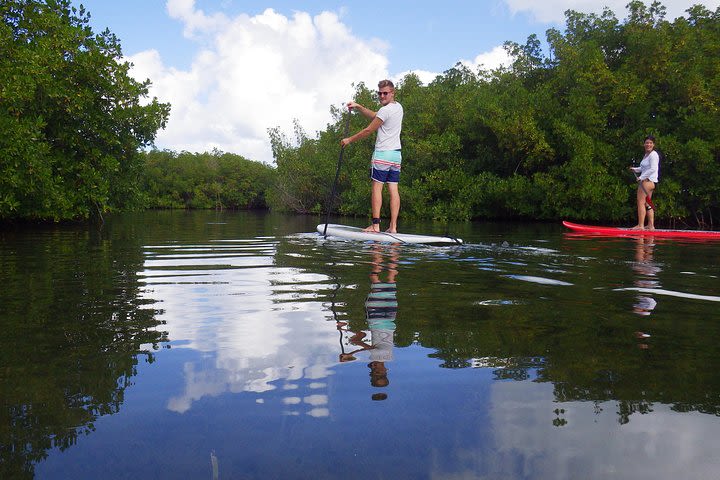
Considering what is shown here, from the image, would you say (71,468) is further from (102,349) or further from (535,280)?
(535,280)

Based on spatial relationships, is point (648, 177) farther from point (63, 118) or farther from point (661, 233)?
point (63, 118)

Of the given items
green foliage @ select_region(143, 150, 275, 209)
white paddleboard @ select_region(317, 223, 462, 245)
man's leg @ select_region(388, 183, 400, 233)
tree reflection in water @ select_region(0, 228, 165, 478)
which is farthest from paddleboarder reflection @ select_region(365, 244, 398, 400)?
green foliage @ select_region(143, 150, 275, 209)

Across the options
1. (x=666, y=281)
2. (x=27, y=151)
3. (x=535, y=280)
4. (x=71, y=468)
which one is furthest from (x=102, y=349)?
(x=27, y=151)

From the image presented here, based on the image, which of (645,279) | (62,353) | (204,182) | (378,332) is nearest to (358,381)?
(378,332)

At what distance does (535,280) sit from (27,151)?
11.9 meters

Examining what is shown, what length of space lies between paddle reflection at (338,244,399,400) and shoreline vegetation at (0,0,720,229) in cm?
1082

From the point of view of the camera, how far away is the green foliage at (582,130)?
22500 mm

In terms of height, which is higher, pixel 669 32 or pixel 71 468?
pixel 669 32

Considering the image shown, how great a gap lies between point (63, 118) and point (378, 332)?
642 inches

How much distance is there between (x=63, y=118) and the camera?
52.9ft

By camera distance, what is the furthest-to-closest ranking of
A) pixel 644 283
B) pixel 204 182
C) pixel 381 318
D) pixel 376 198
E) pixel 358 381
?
pixel 204 182, pixel 376 198, pixel 644 283, pixel 381 318, pixel 358 381

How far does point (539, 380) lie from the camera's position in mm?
2281

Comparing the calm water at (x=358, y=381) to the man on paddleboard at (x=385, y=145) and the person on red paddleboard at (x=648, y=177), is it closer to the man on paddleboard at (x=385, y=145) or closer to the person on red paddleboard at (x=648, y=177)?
the man on paddleboard at (x=385, y=145)

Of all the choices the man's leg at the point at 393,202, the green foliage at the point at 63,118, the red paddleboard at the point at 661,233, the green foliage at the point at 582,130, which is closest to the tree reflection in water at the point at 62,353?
the man's leg at the point at 393,202
